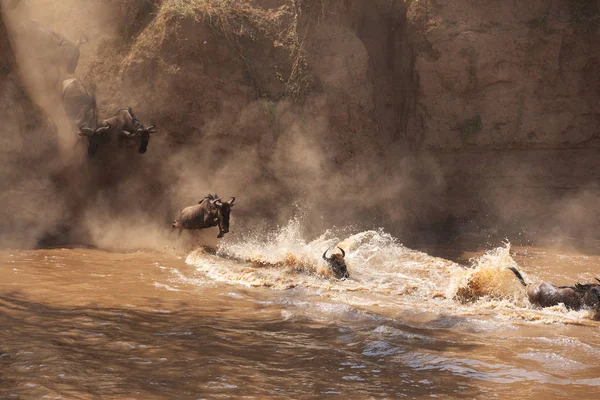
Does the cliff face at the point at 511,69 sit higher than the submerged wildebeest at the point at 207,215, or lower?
higher

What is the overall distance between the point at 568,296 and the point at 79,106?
8.72 metres

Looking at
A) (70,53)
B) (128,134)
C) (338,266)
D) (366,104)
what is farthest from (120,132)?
(366,104)

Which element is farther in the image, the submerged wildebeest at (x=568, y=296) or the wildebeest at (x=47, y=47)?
the wildebeest at (x=47, y=47)

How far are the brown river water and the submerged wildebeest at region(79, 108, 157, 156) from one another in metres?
1.94

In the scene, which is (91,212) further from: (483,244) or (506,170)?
(506,170)

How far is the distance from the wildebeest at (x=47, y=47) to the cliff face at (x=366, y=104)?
2.21 ft

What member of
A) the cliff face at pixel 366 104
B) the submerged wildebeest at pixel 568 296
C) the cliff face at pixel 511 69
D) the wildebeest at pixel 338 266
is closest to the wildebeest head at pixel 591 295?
the submerged wildebeest at pixel 568 296

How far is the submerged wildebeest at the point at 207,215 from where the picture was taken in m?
10.5

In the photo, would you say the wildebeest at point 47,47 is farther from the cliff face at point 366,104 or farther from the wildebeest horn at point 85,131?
the wildebeest horn at point 85,131

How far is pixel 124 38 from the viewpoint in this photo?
1280 centimetres

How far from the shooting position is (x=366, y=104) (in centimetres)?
1332

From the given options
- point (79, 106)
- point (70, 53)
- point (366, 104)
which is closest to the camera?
point (79, 106)

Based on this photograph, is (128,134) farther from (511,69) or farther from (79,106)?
(511,69)

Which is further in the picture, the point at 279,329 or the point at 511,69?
the point at 511,69
